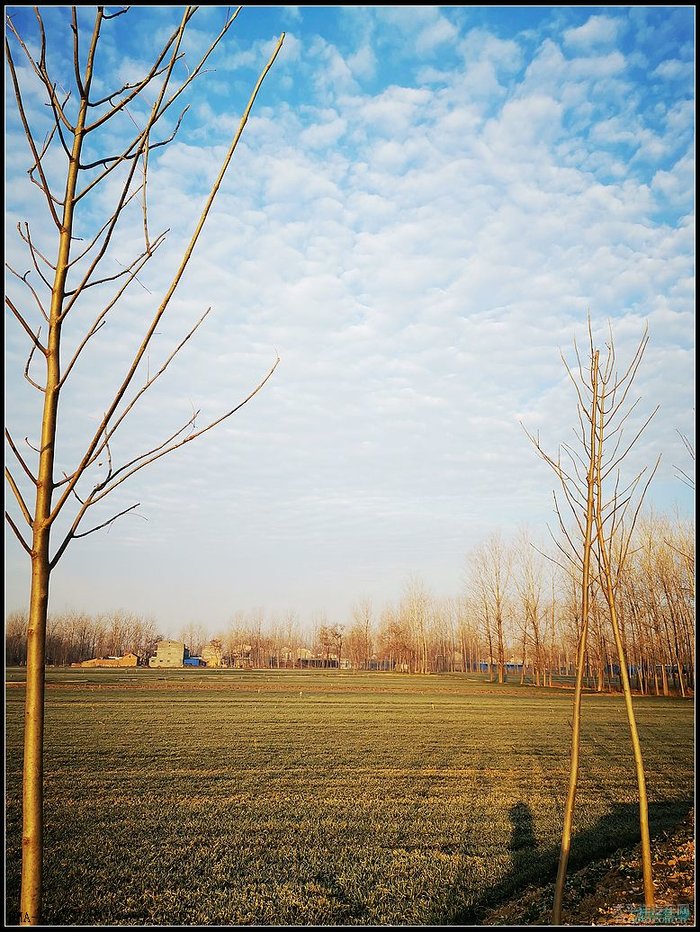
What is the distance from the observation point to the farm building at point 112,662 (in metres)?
54.1

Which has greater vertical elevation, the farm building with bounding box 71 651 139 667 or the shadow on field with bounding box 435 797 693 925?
the shadow on field with bounding box 435 797 693 925

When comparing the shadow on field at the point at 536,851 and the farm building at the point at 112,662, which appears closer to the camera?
the shadow on field at the point at 536,851

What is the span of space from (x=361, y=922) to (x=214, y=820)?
326cm

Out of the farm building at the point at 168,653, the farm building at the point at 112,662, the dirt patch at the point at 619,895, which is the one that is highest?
the dirt patch at the point at 619,895

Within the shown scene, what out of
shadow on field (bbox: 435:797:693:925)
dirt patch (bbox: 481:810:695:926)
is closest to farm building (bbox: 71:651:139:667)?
shadow on field (bbox: 435:797:693:925)

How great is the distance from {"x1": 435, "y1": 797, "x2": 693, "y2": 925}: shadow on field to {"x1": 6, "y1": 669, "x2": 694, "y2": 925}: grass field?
0.08 feet

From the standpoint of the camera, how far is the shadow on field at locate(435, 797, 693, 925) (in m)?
4.33

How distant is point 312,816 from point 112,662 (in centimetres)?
5505

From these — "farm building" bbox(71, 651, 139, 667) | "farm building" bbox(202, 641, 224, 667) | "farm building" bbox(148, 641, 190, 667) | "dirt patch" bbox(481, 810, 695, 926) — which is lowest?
"farm building" bbox(202, 641, 224, 667)

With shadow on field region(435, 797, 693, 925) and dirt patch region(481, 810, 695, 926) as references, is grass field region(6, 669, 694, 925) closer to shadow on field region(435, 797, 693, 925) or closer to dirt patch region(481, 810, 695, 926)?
shadow on field region(435, 797, 693, 925)

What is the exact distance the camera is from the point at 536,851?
5.61 m

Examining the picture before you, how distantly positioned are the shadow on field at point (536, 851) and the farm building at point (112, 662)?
55001 millimetres

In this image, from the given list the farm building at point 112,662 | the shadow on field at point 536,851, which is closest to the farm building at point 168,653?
the farm building at point 112,662

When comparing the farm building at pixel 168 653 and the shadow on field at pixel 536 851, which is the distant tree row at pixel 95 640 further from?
the shadow on field at pixel 536 851
